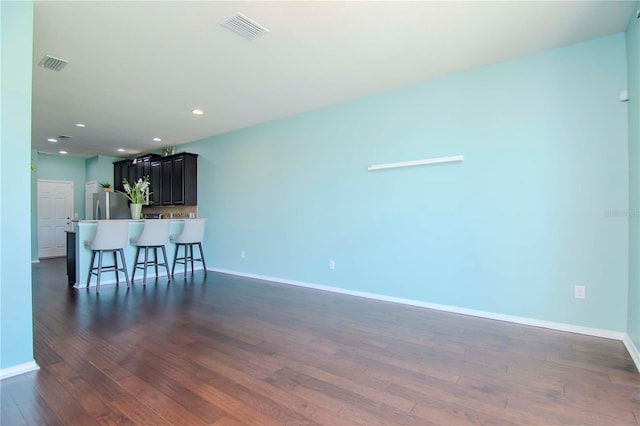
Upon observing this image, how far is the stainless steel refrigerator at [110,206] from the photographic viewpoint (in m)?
7.36

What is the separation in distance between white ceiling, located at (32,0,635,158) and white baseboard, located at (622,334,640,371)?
7.98ft

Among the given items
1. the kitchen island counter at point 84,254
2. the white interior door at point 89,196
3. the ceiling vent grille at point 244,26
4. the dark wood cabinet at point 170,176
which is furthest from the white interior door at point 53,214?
the ceiling vent grille at point 244,26

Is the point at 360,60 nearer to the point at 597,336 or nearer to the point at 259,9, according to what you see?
the point at 259,9

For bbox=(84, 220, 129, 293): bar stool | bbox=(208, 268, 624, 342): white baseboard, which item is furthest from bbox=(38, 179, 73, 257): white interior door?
bbox=(208, 268, 624, 342): white baseboard

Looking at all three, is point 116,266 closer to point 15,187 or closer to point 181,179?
point 181,179

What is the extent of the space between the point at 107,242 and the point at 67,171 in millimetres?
5567

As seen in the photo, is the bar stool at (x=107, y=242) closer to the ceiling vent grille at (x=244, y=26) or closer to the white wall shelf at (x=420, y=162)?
the ceiling vent grille at (x=244, y=26)

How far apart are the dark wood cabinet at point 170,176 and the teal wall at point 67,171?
7.20 feet

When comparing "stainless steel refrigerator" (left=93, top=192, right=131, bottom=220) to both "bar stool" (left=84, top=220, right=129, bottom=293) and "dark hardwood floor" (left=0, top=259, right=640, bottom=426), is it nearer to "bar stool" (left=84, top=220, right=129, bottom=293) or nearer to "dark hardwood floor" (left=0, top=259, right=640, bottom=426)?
"bar stool" (left=84, top=220, right=129, bottom=293)

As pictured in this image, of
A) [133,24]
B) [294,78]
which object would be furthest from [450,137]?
[133,24]

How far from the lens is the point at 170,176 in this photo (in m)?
6.65

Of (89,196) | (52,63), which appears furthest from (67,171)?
(52,63)

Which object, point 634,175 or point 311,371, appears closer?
point 311,371

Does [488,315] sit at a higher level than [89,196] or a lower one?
lower
